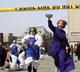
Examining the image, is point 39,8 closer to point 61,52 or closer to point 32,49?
point 61,52

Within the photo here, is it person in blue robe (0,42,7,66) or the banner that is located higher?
the banner

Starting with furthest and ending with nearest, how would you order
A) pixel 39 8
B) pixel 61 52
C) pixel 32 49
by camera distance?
pixel 32 49 → pixel 39 8 → pixel 61 52

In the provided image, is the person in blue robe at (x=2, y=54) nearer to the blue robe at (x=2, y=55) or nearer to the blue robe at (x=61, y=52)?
the blue robe at (x=2, y=55)

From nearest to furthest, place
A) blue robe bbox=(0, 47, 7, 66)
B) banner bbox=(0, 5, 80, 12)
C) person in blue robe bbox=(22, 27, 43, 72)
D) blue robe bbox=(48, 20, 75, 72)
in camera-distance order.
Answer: blue robe bbox=(48, 20, 75, 72) → banner bbox=(0, 5, 80, 12) → person in blue robe bbox=(22, 27, 43, 72) → blue robe bbox=(0, 47, 7, 66)

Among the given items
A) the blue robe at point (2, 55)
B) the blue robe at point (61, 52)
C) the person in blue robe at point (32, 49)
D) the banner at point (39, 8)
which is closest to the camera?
the blue robe at point (61, 52)

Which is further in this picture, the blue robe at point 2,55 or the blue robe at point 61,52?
the blue robe at point 2,55

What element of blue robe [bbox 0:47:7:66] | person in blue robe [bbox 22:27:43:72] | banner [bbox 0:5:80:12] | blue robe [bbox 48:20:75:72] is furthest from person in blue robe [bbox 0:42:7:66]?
blue robe [bbox 48:20:75:72]

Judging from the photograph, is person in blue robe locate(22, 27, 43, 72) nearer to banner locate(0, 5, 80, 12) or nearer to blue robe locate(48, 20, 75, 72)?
banner locate(0, 5, 80, 12)

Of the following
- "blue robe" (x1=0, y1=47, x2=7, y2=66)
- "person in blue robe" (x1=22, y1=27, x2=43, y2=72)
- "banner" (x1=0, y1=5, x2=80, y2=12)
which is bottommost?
"blue robe" (x1=0, y1=47, x2=7, y2=66)

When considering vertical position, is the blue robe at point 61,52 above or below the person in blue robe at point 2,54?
above

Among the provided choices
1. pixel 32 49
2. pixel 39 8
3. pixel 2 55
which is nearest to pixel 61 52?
pixel 39 8

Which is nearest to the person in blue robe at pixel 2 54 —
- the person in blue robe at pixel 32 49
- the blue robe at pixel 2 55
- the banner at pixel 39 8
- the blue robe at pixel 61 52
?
the blue robe at pixel 2 55

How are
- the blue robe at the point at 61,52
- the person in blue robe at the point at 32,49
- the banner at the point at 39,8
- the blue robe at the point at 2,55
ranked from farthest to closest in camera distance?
the blue robe at the point at 2,55, the person in blue robe at the point at 32,49, the banner at the point at 39,8, the blue robe at the point at 61,52

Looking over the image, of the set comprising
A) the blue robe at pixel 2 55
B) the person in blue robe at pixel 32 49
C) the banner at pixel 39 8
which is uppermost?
the banner at pixel 39 8
